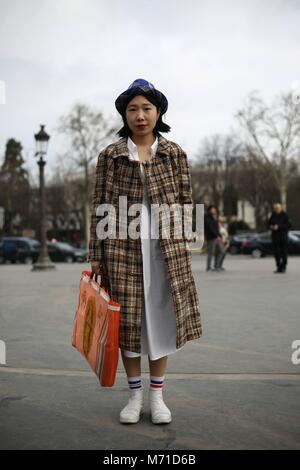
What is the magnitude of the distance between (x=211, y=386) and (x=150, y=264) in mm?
1222

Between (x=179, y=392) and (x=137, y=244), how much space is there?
1195mm

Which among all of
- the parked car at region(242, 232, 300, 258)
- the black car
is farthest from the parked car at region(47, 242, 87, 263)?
the parked car at region(242, 232, 300, 258)

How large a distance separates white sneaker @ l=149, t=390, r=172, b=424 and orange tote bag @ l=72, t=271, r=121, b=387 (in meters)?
0.32

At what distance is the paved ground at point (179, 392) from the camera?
3.34 metres

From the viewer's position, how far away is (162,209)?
3.78 metres

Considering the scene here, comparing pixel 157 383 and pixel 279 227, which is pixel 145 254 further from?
pixel 279 227

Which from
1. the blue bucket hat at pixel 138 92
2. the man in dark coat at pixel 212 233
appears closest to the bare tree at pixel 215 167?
the man in dark coat at pixel 212 233

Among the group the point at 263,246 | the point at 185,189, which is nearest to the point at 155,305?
the point at 185,189

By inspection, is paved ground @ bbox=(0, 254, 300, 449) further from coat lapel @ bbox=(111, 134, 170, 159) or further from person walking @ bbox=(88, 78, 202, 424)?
coat lapel @ bbox=(111, 134, 170, 159)

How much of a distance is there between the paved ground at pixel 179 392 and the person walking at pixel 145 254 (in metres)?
0.27

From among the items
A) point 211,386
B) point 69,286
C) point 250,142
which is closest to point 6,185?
point 250,142

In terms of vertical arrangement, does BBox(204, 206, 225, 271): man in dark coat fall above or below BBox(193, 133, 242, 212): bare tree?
below

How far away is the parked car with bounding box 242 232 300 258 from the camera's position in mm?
35375

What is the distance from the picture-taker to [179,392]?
4.35 metres
